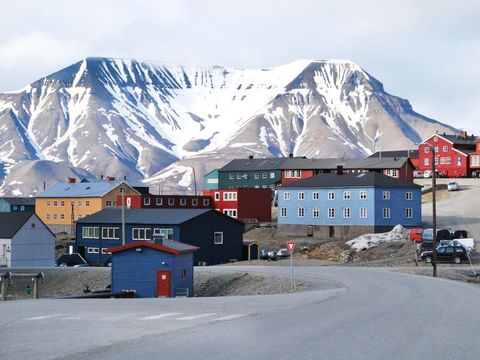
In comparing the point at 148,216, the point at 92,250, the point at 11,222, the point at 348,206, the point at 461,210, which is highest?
the point at 348,206

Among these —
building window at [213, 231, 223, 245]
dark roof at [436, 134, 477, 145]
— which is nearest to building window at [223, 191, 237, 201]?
building window at [213, 231, 223, 245]

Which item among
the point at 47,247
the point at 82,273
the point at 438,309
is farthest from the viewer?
the point at 47,247

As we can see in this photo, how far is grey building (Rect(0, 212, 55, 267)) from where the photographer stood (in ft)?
274

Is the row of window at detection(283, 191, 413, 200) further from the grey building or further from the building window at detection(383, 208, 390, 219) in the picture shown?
the grey building

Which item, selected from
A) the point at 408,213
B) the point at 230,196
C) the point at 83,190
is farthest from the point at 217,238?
the point at 83,190

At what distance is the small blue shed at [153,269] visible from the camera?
52.6m

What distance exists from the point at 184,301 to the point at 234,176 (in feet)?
391

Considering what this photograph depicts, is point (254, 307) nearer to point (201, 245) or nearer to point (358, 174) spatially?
point (201, 245)

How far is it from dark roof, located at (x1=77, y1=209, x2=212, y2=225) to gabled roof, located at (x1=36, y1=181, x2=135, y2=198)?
36.5m

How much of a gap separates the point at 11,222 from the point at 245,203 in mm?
34052

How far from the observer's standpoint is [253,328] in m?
20.9

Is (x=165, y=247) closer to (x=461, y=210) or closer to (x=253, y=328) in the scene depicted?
(x=253, y=328)

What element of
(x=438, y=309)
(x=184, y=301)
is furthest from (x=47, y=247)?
(x=438, y=309)

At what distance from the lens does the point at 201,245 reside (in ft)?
251
